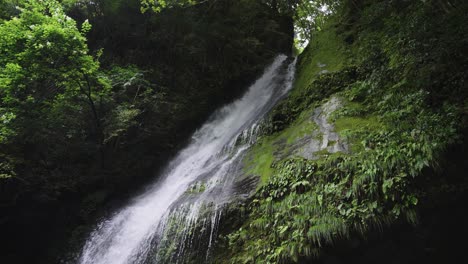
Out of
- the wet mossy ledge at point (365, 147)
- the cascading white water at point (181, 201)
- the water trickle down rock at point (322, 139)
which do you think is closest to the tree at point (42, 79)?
the cascading white water at point (181, 201)

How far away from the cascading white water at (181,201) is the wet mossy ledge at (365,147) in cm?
78

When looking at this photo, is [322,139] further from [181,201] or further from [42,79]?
[42,79]

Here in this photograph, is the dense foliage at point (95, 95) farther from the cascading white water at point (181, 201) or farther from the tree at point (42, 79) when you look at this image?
the cascading white water at point (181, 201)

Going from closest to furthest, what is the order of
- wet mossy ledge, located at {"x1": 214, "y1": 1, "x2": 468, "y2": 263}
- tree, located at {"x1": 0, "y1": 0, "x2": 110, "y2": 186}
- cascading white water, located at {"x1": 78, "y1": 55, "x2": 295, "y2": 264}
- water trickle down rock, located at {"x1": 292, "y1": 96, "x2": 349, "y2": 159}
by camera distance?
1. wet mossy ledge, located at {"x1": 214, "y1": 1, "x2": 468, "y2": 263}
2. water trickle down rock, located at {"x1": 292, "y1": 96, "x2": 349, "y2": 159}
3. cascading white water, located at {"x1": 78, "y1": 55, "x2": 295, "y2": 264}
4. tree, located at {"x1": 0, "y1": 0, "x2": 110, "y2": 186}

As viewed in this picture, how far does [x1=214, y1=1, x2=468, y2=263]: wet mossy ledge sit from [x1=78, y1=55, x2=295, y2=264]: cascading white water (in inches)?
30.5

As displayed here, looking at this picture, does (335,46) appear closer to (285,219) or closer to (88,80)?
(285,219)

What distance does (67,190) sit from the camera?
401 inches

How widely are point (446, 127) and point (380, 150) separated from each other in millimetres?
983

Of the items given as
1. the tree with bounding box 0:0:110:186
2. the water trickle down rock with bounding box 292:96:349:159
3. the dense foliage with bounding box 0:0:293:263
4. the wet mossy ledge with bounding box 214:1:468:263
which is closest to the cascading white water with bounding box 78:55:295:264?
the wet mossy ledge with bounding box 214:1:468:263

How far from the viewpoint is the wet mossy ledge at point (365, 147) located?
429 centimetres

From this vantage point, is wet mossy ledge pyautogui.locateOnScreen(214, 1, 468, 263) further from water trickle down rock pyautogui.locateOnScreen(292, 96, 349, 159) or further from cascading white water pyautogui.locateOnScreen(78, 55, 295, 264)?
cascading white water pyautogui.locateOnScreen(78, 55, 295, 264)

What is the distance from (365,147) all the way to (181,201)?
189 inches

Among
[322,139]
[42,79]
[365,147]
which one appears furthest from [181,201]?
[42,79]

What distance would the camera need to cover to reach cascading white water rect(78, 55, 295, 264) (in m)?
6.92
